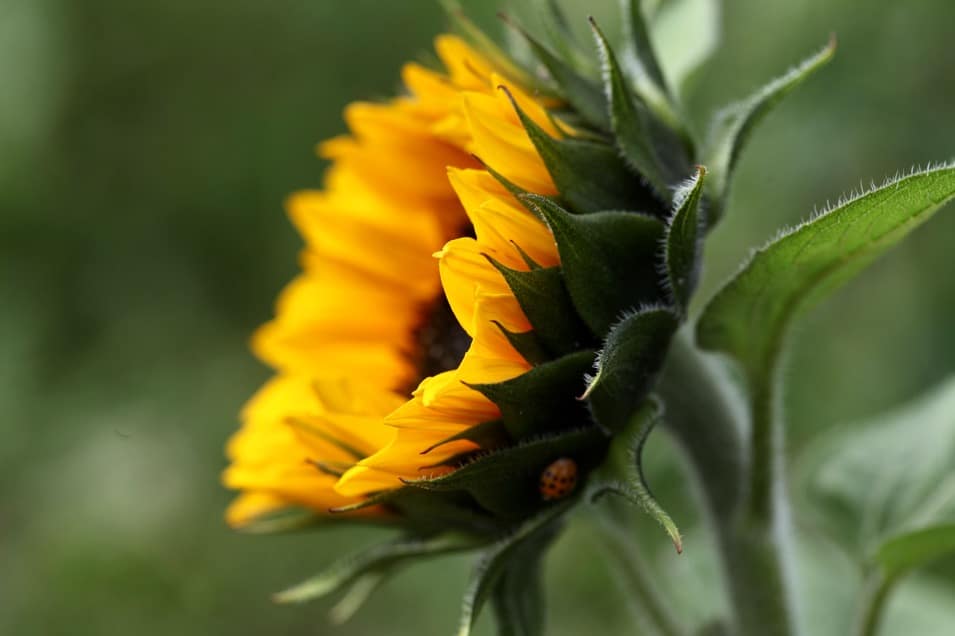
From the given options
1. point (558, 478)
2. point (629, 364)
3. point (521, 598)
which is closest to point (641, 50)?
point (629, 364)

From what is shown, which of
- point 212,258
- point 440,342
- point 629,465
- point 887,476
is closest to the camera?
point 629,465

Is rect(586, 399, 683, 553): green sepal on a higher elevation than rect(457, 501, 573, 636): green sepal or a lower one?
higher

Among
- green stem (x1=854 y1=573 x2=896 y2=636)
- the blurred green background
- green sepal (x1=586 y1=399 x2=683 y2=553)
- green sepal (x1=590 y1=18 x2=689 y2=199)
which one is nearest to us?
green sepal (x1=586 y1=399 x2=683 y2=553)

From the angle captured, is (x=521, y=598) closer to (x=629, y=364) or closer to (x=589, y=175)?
(x=629, y=364)

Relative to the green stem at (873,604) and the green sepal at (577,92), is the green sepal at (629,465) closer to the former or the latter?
the green sepal at (577,92)

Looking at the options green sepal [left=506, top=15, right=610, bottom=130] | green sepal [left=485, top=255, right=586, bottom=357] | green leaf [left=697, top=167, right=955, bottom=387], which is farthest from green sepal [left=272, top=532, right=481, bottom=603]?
green sepal [left=506, top=15, right=610, bottom=130]

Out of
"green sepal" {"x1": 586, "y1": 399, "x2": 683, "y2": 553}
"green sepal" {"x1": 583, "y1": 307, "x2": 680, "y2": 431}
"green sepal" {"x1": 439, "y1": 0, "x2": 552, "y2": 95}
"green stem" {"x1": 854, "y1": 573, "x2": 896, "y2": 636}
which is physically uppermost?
"green sepal" {"x1": 439, "y1": 0, "x2": 552, "y2": 95}

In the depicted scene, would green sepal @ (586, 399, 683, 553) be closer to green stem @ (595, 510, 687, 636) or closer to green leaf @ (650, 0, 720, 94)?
green stem @ (595, 510, 687, 636)

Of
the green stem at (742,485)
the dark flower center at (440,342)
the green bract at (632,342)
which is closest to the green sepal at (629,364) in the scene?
the green bract at (632,342)
